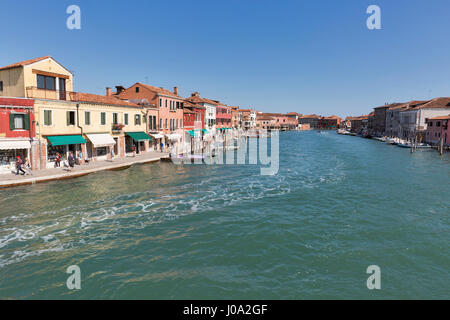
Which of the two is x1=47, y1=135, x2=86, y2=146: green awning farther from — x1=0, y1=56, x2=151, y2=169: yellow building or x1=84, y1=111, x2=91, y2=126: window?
x1=84, y1=111, x2=91, y2=126: window

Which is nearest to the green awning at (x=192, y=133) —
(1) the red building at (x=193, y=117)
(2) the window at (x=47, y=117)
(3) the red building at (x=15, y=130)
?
(1) the red building at (x=193, y=117)

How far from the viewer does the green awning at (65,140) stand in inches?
942

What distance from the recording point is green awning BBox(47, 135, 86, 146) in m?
23.9

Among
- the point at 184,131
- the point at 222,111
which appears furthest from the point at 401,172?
the point at 222,111

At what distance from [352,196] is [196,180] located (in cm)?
1205

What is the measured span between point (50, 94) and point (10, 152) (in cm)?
576

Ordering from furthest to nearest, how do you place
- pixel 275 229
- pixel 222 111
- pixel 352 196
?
pixel 222 111
pixel 352 196
pixel 275 229

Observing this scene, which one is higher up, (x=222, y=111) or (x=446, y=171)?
(x=222, y=111)

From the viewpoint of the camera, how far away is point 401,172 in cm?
2981

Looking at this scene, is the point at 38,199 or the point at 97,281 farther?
the point at 38,199

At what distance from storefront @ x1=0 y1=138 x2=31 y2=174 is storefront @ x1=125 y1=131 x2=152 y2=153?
Result: 12.8 meters

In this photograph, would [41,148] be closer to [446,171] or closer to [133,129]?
[133,129]
